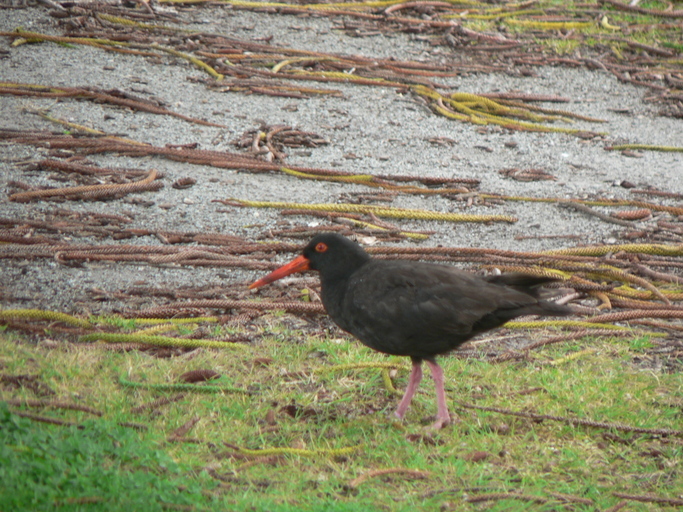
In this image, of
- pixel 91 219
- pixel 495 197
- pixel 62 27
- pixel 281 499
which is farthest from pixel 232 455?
pixel 62 27

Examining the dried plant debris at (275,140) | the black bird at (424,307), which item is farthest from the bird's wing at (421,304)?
the dried plant debris at (275,140)

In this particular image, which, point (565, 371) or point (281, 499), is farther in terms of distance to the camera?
point (565, 371)

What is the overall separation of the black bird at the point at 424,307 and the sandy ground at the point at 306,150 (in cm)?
180

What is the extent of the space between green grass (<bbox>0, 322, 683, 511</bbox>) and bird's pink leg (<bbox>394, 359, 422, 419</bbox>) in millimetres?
101

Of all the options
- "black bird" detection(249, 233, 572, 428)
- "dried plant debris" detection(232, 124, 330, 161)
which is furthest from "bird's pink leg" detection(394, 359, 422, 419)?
"dried plant debris" detection(232, 124, 330, 161)

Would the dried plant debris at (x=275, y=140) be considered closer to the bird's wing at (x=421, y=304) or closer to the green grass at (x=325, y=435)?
the green grass at (x=325, y=435)

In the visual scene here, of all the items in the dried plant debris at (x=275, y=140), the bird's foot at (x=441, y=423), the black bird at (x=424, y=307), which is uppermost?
the black bird at (x=424, y=307)

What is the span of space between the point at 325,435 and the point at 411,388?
0.61 metres

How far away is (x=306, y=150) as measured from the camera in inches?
353

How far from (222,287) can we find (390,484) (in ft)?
8.34

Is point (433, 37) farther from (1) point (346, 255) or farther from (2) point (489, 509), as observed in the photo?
(2) point (489, 509)

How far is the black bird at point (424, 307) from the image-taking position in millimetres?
4379

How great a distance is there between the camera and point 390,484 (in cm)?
389

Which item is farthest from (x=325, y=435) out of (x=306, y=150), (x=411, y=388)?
(x=306, y=150)
